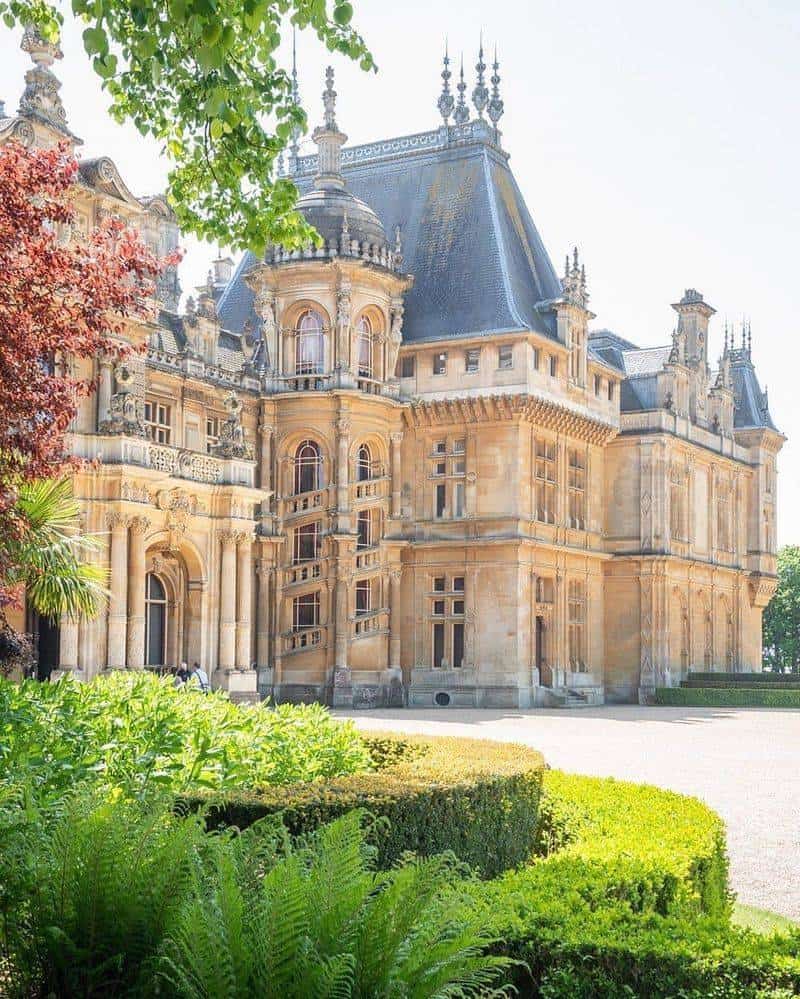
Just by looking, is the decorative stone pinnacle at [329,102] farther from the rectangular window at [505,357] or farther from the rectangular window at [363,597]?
the rectangular window at [363,597]

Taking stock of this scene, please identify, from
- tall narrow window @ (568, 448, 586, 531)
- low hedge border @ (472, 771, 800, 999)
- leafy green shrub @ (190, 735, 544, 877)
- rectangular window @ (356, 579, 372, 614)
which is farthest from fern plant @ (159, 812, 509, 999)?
tall narrow window @ (568, 448, 586, 531)

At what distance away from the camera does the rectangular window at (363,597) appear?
4297 cm

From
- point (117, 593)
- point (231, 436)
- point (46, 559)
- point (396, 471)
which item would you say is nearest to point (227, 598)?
point (231, 436)

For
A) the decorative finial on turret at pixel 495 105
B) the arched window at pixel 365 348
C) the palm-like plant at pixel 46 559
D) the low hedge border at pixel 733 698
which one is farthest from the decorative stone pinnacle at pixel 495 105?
the palm-like plant at pixel 46 559

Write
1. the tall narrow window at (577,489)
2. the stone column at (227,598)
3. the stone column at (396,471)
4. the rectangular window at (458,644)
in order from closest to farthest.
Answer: the stone column at (227,598), the stone column at (396,471), the rectangular window at (458,644), the tall narrow window at (577,489)

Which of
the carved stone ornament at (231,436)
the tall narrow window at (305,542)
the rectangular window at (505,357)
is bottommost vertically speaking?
the tall narrow window at (305,542)

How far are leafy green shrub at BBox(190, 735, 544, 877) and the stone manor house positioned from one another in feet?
71.9

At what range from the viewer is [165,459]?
32.6 m

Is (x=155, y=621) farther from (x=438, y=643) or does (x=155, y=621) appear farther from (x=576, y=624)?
(x=576, y=624)

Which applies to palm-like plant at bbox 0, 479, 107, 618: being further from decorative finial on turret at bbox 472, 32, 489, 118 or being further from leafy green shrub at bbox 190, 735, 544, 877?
decorative finial on turret at bbox 472, 32, 489, 118

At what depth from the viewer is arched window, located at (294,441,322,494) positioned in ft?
140

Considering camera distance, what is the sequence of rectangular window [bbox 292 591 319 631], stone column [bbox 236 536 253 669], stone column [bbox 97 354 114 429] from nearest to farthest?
stone column [bbox 97 354 114 429]
stone column [bbox 236 536 253 669]
rectangular window [bbox 292 591 319 631]

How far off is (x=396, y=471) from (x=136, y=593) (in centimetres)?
1437

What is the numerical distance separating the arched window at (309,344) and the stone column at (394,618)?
7.15 m
